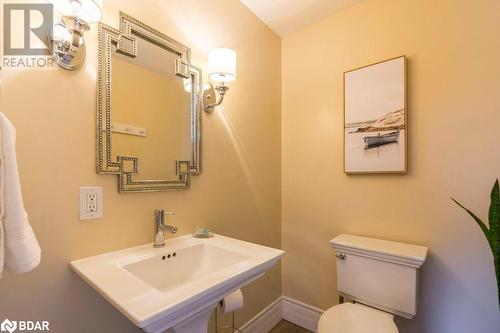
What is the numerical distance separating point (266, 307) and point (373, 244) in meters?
0.93

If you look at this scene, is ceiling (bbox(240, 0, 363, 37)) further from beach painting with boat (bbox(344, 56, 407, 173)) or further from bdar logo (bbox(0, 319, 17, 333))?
bdar logo (bbox(0, 319, 17, 333))

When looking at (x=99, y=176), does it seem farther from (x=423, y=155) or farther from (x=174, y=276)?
(x=423, y=155)

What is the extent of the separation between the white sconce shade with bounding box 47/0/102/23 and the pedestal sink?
2.97 ft

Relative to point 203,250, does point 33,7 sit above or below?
above

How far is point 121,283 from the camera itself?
72 cm

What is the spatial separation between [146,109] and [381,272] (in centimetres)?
151

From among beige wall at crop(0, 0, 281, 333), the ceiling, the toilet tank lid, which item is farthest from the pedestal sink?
the ceiling

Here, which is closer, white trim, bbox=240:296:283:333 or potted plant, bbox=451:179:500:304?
potted plant, bbox=451:179:500:304

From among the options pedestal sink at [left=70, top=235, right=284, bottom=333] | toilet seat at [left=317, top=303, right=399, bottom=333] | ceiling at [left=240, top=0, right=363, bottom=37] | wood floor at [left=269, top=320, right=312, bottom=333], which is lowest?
wood floor at [left=269, top=320, right=312, bottom=333]

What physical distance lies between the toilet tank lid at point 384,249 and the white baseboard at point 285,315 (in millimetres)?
658

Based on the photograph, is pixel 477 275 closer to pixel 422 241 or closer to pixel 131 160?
pixel 422 241

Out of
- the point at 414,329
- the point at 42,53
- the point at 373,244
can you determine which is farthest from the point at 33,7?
the point at 414,329

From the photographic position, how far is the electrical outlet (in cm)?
92

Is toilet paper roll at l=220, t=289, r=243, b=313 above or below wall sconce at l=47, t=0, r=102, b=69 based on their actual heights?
below
